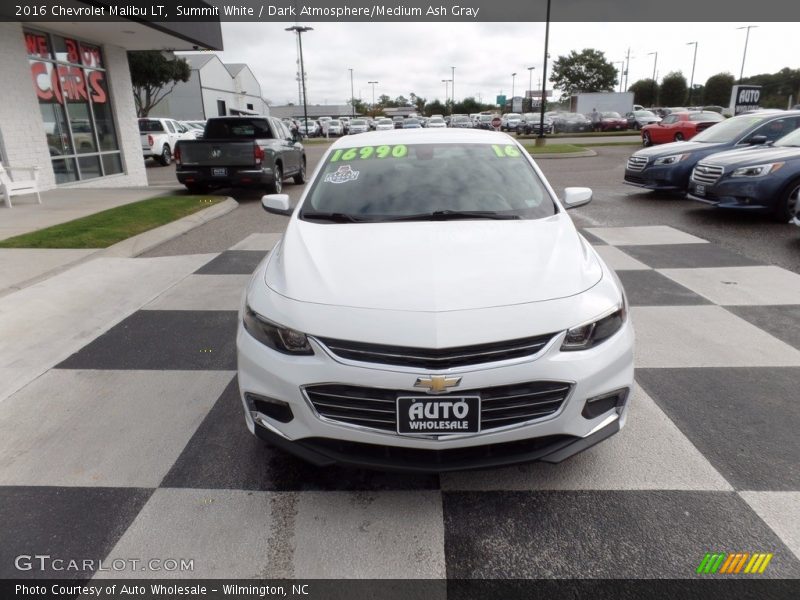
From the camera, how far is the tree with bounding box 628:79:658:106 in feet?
288

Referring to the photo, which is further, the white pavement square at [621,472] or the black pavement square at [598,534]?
the white pavement square at [621,472]

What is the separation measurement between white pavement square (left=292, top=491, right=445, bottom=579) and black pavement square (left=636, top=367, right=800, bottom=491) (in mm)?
1558

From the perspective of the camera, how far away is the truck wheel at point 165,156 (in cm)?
2431

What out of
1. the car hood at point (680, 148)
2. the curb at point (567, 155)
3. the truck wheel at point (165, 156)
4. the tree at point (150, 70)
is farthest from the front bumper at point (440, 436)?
the tree at point (150, 70)

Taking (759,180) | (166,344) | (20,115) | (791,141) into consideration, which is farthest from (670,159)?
(20,115)

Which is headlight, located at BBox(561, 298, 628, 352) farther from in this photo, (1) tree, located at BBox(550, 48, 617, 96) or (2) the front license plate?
(1) tree, located at BBox(550, 48, 617, 96)

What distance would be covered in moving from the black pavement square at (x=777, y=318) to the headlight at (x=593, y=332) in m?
2.68

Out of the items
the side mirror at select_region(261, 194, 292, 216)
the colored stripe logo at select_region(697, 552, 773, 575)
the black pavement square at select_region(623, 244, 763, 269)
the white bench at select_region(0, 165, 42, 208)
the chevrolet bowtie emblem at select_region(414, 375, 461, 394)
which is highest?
the side mirror at select_region(261, 194, 292, 216)

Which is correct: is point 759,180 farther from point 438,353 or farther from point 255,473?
point 255,473

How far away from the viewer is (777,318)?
194 inches

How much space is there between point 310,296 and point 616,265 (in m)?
5.18

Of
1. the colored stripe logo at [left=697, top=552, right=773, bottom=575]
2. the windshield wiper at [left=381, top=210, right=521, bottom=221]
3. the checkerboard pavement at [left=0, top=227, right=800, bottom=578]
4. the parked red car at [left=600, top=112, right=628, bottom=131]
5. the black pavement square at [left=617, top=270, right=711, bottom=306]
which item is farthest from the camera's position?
the parked red car at [left=600, top=112, right=628, bottom=131]

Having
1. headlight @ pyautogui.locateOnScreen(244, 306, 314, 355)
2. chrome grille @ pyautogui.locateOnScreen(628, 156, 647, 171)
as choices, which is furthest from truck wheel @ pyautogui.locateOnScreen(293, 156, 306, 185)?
headlight @ pyautogui.locateOnScreen(244, 306, 314, 355)

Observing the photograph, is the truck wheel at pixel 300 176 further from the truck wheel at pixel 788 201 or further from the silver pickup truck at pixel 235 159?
the truck wheel at pixel 788 201
